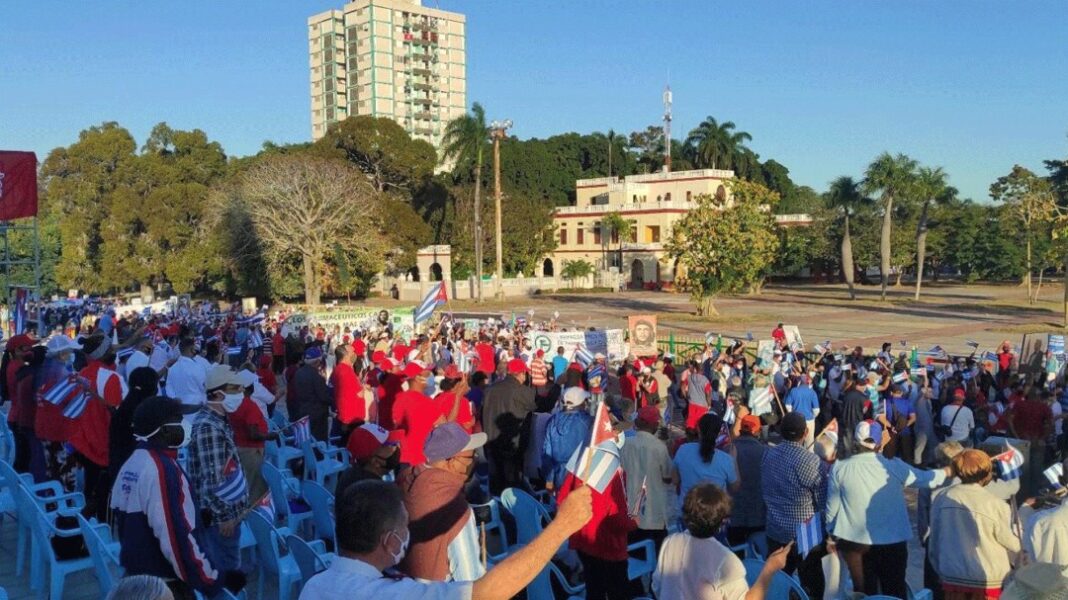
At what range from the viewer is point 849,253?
54.7 m

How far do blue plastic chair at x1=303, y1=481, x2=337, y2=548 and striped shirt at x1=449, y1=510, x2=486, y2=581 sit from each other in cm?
241

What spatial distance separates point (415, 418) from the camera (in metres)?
6.29

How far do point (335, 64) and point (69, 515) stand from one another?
99.7 meters

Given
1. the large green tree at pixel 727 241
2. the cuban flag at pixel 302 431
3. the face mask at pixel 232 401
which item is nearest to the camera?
the face mask at pixel 232 401

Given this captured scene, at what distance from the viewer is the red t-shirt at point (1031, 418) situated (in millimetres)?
8812

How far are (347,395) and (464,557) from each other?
5639mm

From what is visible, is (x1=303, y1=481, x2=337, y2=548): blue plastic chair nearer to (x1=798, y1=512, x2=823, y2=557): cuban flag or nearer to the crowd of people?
the crowd of people

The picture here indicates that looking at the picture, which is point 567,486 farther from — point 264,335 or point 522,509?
point 264,335

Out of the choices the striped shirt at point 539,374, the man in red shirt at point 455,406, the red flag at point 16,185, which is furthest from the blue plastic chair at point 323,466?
the red flag at point 16,185

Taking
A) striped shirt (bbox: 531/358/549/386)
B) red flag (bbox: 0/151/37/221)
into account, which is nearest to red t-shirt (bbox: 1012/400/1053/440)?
striped shirt (bbox: 531/358/549/386)

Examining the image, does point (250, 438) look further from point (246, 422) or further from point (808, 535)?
point (808, 535)

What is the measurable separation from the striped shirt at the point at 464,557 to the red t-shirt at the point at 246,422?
2956mm

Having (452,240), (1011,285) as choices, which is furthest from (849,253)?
(452,240)

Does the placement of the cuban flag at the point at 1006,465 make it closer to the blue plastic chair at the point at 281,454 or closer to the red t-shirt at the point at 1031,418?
the red t-shirt at the point at 1031,418
